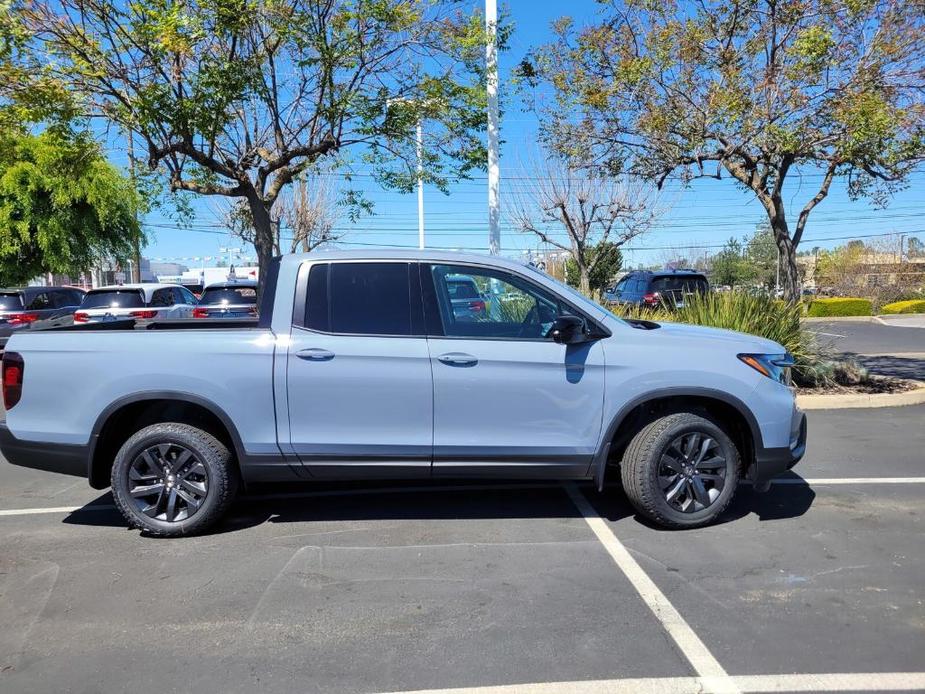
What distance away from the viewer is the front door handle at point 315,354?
4.38 meters

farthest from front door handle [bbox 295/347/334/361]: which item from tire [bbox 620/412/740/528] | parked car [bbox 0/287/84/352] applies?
parked car [bbox 0/287/84/352]

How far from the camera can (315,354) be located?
4.39m

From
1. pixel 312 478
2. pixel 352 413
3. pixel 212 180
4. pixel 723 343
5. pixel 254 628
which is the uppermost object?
pixel 212 180

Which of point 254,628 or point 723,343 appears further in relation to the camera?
point 723,343

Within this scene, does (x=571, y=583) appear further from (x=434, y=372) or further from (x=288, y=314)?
(x=288, y=314)

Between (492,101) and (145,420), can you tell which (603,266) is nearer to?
(492,101)

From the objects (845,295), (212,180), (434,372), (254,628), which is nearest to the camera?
(254,628)

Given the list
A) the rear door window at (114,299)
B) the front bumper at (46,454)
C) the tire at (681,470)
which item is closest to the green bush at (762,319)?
the tire at (681,470)

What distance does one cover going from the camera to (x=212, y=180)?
1097 cm

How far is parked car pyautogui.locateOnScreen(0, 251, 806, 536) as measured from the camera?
4395mm

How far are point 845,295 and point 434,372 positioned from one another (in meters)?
35.3

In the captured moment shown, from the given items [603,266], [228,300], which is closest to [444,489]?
[228,300]

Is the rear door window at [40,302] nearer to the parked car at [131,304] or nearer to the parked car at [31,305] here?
the parked car at [31,305]

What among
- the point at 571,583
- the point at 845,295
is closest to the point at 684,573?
the point at 571,583
